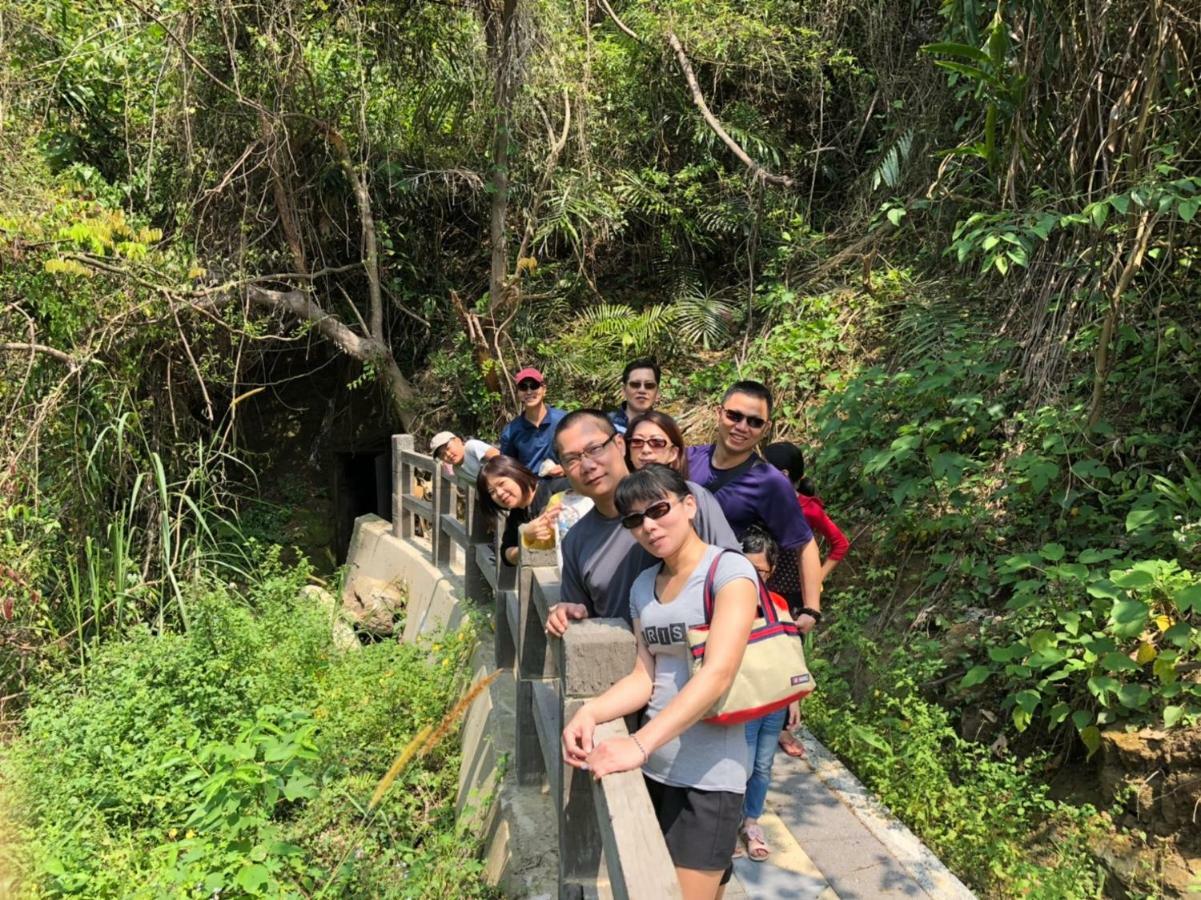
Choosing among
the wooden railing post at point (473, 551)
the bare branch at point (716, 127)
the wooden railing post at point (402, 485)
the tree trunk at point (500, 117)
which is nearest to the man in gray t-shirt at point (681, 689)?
the wooden railing post at point (473, 551)

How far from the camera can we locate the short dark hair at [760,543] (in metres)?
2.87

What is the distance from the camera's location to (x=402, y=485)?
26.3ft

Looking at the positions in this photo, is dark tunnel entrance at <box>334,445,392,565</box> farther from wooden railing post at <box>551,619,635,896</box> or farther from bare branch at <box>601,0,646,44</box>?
wooden railing post at <box>551,619,635,896</box>

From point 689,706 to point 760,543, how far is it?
3.81ft

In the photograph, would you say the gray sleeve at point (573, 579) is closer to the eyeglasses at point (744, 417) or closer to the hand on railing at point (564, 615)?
the hand on railing at point (564, 615)

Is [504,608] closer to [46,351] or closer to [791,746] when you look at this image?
[791,746]

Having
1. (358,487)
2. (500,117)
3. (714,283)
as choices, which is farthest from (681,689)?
(358,487)

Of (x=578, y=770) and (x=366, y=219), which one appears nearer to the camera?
(x=578, y=770)

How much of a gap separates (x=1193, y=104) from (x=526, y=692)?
186 inches

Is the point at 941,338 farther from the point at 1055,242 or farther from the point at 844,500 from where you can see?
the point at 844,500

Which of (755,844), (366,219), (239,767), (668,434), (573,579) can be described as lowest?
(239,767)

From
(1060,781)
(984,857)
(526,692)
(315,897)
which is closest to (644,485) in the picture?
(526,692)

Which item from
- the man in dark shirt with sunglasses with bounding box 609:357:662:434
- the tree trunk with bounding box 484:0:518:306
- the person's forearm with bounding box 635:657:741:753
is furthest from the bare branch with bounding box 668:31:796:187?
the person's forearm with bounding box 635:657:741:753

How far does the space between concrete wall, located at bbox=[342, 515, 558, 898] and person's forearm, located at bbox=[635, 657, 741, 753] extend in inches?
62.5
